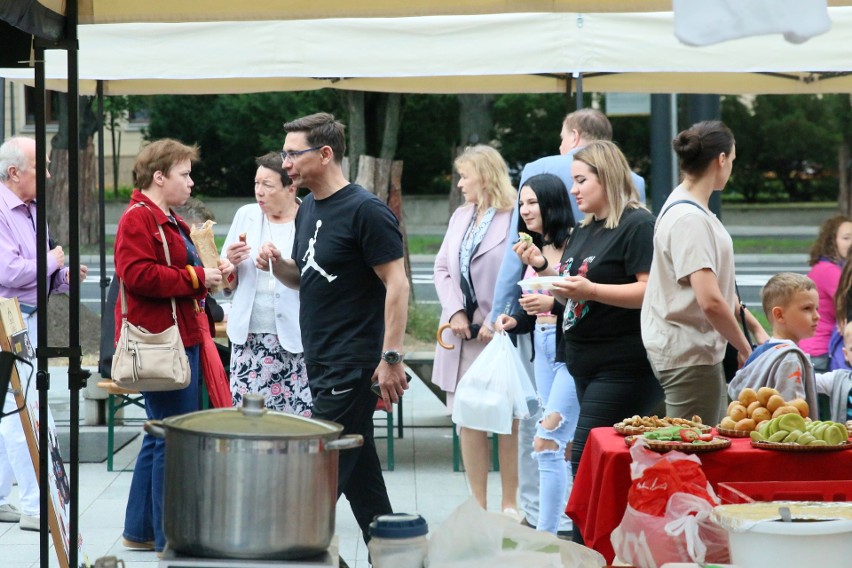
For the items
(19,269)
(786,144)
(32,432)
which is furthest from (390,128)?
(786,144)

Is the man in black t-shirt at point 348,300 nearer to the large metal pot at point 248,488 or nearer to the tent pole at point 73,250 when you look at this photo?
the tent pole at point 73,250

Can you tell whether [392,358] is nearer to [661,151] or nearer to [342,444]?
[342,444]

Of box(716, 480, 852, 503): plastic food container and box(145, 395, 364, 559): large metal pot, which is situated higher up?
box(145, 395, 364, 559): large metal pot

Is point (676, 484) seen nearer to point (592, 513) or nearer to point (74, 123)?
point (592, 513)

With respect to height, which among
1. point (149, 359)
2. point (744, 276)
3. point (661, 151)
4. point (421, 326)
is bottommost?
point (421, 326)

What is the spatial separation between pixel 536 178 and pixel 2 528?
3.18m

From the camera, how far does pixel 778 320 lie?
4.97 m

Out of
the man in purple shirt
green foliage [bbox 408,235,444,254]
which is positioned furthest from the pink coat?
green foliage [bbox 408,235,444,254]

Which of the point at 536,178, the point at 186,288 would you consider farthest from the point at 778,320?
the point at 186,288

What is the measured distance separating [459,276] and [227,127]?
26362 mm

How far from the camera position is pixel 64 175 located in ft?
60.1

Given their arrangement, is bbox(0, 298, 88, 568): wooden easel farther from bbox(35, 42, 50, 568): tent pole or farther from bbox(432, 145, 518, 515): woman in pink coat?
bbox(432, 145, 518, 515): woman in pink coat

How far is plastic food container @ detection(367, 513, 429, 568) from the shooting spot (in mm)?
2662

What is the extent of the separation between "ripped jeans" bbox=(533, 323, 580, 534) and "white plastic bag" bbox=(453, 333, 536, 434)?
0.42ft
